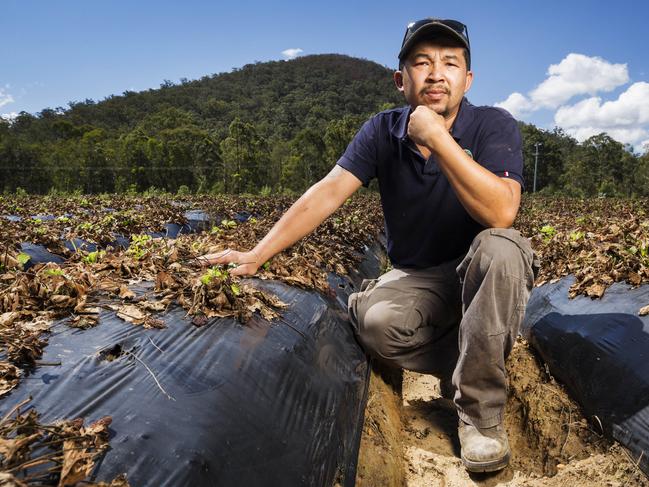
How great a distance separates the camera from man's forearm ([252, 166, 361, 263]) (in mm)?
2861

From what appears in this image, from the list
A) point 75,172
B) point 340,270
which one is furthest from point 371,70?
point 340,270

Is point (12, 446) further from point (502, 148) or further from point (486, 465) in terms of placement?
point (502, 148)

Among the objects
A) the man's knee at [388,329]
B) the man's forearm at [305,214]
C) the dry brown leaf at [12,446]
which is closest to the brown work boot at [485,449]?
the man's knee at [388,329]

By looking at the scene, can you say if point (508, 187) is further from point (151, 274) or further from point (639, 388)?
point (151, 274)

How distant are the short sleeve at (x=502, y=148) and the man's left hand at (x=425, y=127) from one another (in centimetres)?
40

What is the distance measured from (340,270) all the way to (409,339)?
1.93m

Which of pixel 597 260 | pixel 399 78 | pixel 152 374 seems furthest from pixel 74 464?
pixel 597 260

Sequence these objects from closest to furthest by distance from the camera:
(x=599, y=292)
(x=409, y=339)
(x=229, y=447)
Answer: (x=229, y=447) < (x=409, y=339) < (x=599, y=292)

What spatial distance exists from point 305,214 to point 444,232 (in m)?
0.85

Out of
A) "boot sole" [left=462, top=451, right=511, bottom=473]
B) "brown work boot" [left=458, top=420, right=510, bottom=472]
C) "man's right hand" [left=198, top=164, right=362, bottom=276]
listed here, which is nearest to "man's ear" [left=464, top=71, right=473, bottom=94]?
"man's right hand" [left=198, top=164, right=362, bottom=276]

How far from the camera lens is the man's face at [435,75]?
2580 millimetres

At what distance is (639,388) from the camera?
7.50 feet

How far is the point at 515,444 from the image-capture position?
2.79 meters

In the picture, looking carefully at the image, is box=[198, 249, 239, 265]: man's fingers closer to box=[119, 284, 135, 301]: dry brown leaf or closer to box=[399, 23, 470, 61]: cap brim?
box=[119, 284, 135, 301]: dry brown leaf
